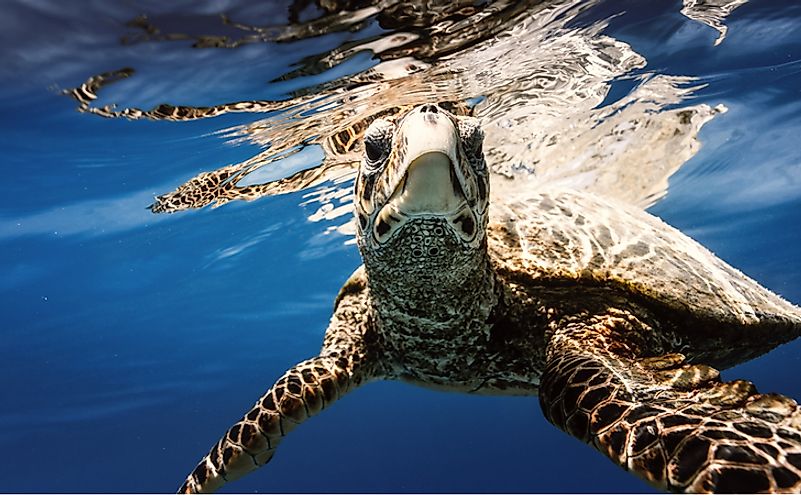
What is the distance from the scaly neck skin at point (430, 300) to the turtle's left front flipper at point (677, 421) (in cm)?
70

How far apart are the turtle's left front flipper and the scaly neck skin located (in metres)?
0.70

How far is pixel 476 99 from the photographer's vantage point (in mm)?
7719

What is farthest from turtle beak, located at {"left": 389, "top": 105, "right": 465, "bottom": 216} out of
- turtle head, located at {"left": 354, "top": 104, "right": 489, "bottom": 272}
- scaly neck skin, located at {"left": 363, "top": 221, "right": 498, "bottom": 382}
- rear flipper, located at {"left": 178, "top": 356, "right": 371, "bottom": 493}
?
rear flipper, located at {"left": 178, "top": 356, "right": 371, "bottom": 493}

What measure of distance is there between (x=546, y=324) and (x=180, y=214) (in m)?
9.63

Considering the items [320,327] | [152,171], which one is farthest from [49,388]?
[152,171]

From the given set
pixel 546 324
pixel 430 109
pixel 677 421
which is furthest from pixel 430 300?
pixel 677 421

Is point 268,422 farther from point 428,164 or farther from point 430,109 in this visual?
point 430,109

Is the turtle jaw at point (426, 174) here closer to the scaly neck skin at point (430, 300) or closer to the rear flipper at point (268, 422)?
the scaly neck skin at point (430, 300)

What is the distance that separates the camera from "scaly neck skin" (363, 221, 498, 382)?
9.37ft

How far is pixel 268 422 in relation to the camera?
345 cm

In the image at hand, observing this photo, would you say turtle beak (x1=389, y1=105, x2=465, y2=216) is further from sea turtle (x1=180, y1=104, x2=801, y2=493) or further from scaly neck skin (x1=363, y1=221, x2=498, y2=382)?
scaly neck skin (x1=363, y1=221, x2=498, y2=382)

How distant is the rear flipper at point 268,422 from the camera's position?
347 cm

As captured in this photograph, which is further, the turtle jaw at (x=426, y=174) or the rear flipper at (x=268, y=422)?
the rear flipper at (x=268, y=422)

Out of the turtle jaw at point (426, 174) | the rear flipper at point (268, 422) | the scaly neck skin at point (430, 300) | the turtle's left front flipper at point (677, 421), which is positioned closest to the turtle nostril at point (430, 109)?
the turtle jaw at point (426, 174)
